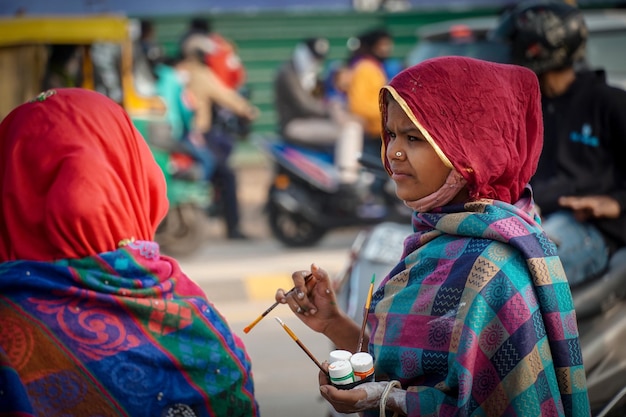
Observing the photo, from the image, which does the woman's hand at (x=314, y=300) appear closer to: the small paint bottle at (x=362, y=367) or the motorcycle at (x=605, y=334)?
the small paint bottle at (x=362, y=367)

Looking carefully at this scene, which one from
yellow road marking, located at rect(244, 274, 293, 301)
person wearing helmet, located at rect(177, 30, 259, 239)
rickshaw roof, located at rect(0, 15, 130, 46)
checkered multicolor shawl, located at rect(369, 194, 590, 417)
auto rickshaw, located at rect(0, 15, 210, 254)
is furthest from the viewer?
person wearing helmet, located at rect(177, 30, 259, 239)

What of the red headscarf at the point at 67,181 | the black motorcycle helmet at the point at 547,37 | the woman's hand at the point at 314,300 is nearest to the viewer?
the red headscarf at the point at 67,181

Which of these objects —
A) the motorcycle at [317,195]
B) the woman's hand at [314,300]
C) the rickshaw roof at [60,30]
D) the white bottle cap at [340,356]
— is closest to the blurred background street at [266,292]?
the motorcycle at [317,195]

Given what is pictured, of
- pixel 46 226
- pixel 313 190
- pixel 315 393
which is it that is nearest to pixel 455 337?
pixel 46 226

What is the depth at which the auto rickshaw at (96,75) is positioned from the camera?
6367mm

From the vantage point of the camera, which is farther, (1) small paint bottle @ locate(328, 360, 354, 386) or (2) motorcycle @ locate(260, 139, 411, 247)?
(2) motorcycle @ locate(260, 139, 411, 247)

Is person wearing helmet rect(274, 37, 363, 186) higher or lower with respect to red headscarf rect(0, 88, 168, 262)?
lower

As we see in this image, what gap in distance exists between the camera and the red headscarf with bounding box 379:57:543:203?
91.2 inches

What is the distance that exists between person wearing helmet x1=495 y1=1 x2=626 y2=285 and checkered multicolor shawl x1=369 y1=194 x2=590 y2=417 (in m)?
1.32

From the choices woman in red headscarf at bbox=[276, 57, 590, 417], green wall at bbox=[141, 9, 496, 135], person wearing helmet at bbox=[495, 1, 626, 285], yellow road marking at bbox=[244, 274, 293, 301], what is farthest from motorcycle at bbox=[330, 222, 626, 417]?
green wall at bbox=[141, 9, 496, 135]

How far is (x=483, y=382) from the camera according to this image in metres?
2.25

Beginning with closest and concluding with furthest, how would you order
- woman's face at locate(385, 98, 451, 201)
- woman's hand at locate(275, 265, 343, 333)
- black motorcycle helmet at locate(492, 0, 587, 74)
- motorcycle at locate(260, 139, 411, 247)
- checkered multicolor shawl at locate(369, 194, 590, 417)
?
1. checkered multicolor shawl at locate(369, 194, 590, 417)
2. woman's face at locate(385, 98, 451, 201)
3. woman's hand at locate(275, 265, 343, 333)
4. black motorcycle helmet at locate(492, 0, 587, 74)
5. motorcycle at locate(260, 139, 411, 247)

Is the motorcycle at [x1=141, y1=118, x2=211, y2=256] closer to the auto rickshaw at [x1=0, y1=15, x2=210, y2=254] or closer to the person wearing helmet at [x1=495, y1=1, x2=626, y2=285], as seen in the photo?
the auto rickshaw at [x1=0, y1=15, x2=210, y2=254]

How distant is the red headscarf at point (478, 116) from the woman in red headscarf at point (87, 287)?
78 centimetres
